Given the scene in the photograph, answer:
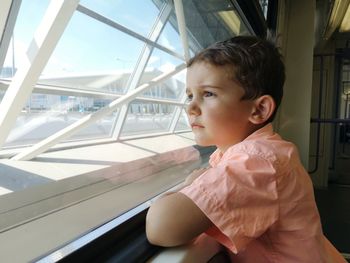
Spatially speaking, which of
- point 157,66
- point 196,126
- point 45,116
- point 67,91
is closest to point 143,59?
point 157,66

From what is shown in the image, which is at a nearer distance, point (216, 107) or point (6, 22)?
point (216, 107)

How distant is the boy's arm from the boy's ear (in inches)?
12.7

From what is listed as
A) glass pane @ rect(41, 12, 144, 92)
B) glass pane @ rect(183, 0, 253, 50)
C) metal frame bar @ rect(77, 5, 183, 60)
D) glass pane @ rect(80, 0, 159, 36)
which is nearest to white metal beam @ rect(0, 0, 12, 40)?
glass pane @ rect(183, 0, 253, 50)

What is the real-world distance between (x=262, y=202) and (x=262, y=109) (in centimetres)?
28

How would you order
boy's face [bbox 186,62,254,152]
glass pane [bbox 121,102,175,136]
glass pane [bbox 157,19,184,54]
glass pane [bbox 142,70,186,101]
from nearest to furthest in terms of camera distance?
boy's face [bbox 186,62,254,152], glass pane [bbox 157,19,184,54], glass pane [bbox 142,70,186,101], glass pane [bbox 121,102,175,136]

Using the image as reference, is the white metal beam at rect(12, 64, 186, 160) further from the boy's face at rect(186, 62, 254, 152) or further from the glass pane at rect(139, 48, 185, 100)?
the boy's face at rect(186, 62, 254, 152)

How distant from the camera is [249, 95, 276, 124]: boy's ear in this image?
34.0 inches

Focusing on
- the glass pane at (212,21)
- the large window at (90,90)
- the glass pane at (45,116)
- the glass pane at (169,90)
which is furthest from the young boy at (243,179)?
the glass pane at (169,90)

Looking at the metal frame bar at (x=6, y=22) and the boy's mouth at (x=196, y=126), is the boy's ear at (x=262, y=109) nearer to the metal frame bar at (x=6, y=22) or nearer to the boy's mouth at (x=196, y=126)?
the boy's mouth at (x=196, y=126)

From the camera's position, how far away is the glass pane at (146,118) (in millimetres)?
8984

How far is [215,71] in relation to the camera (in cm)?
86

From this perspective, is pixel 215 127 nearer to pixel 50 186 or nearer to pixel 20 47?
pixel 50 186

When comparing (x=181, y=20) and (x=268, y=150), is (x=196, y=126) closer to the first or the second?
(x=268, y=150)

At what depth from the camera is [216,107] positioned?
861 millimetres
